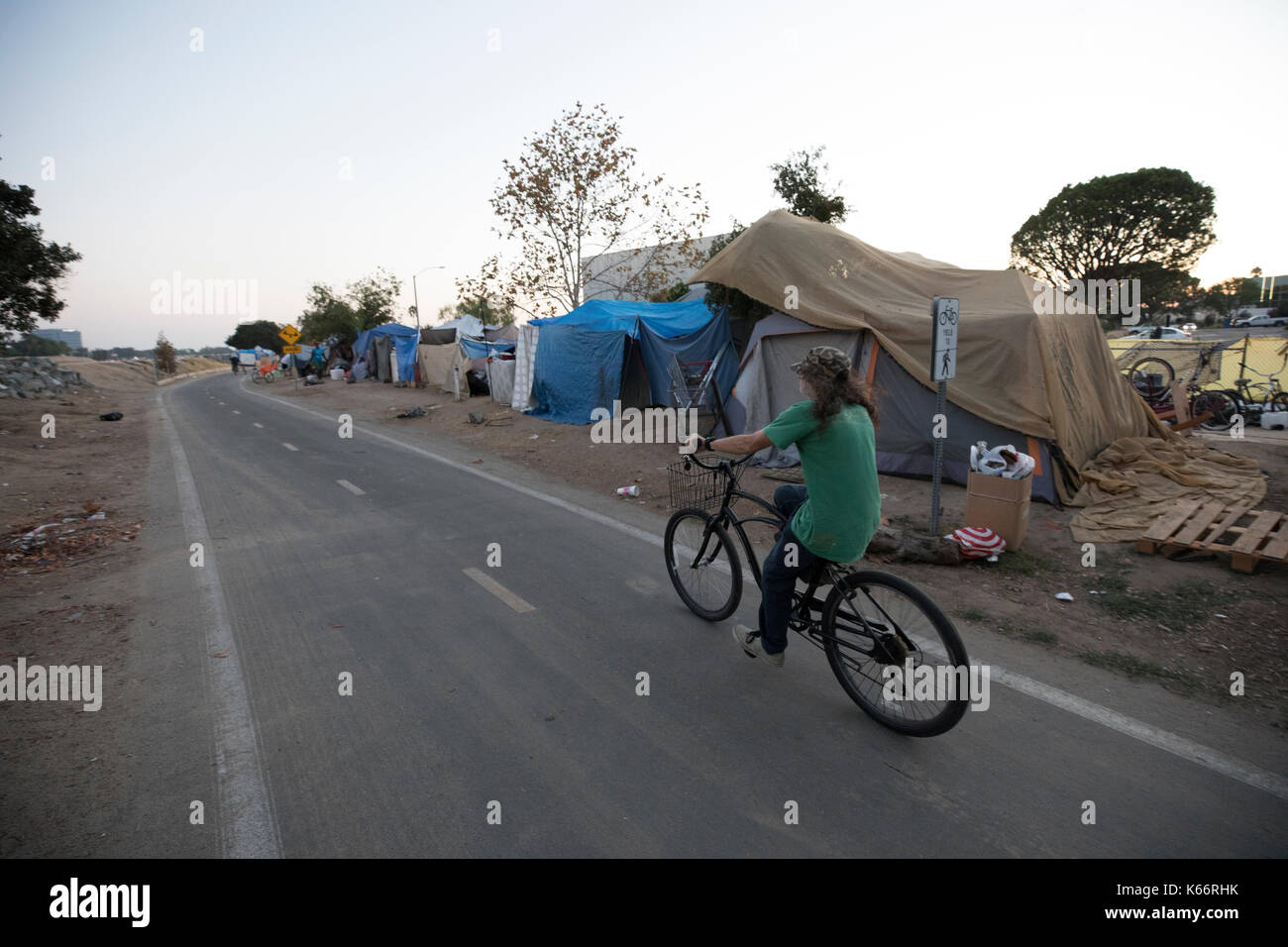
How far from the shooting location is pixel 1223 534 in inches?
234

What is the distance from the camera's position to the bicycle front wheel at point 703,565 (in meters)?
4.50

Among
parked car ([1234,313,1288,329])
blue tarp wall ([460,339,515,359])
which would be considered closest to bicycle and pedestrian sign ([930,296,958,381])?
blue tarp wall ([460,339,515,359])

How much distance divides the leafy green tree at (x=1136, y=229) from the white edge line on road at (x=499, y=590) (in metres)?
45.1

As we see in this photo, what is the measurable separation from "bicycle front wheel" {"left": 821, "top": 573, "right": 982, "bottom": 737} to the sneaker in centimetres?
32

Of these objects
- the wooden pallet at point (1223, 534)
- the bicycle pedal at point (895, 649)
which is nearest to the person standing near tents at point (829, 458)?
the bicycle pedal at point (895, 649)

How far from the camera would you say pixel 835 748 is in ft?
10.6

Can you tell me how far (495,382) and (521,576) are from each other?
15632 millimetres

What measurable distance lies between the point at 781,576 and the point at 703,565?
1136 mm

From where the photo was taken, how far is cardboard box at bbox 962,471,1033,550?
20.1ft

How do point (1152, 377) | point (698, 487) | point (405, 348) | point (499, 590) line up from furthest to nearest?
1. point (405, 348)
2. point (1152, 377)
3. point (499, 590)
4. point (698, 487)

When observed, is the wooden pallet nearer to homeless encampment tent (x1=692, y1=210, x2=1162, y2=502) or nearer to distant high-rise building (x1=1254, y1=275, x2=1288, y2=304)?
homeless encampment tent (x1=692, y1=210, x2=1162, y2=502)

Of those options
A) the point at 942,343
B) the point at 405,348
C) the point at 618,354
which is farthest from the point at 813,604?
the point at 405,348

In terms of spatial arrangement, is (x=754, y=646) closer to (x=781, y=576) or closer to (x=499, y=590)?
(x=781, y=576)
